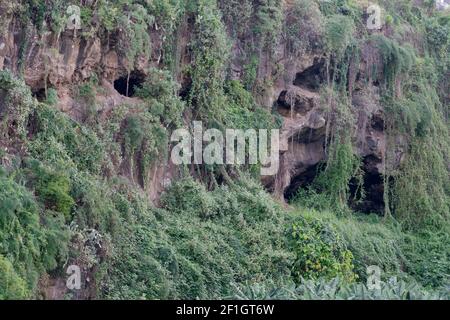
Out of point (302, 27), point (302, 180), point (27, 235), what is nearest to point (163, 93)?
point (302, 27)

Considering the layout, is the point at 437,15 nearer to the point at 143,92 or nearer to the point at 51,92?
the point at 143,92

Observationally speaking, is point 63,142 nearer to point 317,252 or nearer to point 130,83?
point 130,83

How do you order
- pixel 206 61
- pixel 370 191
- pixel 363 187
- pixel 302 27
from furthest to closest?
pixel 370 191 < pixel 363 187 < pixel 302 27 < pixel 206 61

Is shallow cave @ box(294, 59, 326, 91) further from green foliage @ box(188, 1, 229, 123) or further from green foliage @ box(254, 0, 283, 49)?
green foliage @ box(188, 1, 229, 123)

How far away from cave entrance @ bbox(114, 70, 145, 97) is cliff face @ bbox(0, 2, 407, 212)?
2 centimetres

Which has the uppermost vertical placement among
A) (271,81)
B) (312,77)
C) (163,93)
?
(312,77)

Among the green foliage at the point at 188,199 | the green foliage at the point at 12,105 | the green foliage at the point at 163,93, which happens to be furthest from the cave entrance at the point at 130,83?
the green foliage at the point at 12,105

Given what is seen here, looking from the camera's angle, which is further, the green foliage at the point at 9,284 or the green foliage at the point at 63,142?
the green foliage at the point at 63,142

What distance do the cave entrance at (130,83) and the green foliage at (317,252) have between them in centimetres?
400

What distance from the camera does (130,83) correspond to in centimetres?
1561

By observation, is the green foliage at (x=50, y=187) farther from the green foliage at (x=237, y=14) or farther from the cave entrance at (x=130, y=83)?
the green foliage at (x=237, y=14)

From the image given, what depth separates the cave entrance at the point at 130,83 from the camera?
1528 centimetres

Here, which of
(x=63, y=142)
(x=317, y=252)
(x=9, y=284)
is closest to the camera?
(x=9, y=284)

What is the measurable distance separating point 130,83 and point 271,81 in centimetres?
374
